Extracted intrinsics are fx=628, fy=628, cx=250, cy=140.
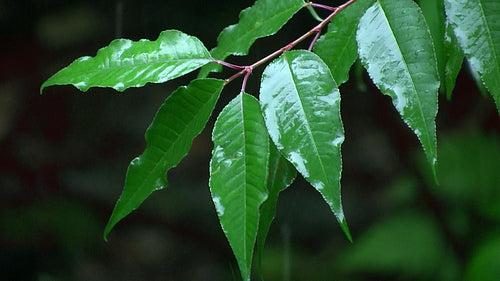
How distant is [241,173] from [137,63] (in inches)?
5.0

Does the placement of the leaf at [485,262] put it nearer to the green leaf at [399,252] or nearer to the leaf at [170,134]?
the green leaf at [399,252]

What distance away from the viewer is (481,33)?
0.43 meters

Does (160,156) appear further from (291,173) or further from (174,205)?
(174,205)

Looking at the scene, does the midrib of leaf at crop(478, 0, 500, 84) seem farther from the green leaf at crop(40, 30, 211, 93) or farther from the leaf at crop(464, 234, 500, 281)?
the leaf at crop(464, 234, 500, 281)

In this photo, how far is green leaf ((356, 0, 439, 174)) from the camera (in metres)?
0.40

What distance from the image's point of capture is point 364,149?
166 centimetres

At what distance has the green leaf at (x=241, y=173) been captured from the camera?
1.29 feet

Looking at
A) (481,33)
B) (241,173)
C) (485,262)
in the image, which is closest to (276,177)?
(241,173)

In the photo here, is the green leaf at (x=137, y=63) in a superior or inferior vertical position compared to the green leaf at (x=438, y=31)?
superior

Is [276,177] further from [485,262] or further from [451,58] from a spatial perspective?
[485,262]

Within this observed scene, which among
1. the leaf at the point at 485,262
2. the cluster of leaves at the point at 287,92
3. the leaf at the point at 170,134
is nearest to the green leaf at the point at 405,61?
the cluster of leaves at the point at 287,92

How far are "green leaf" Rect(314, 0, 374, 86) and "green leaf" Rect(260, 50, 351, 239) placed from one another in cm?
6

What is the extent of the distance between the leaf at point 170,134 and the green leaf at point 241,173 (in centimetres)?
2

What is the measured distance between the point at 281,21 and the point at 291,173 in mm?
121
